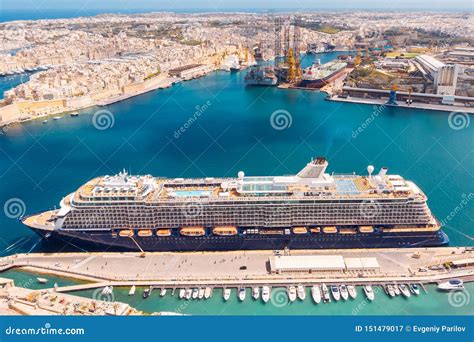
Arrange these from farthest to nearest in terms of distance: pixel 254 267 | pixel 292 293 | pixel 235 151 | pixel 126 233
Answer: pixel 235 151 < pixel 126 233 < pixel 254 267 < pixel 292 293

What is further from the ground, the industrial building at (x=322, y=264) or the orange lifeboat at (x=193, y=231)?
the orange lifeboat at (x=193, y=231)

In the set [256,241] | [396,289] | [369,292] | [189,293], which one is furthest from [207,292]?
[396,289]

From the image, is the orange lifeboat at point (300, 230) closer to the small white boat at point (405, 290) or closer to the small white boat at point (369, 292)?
the small white boat at point (369, 292)

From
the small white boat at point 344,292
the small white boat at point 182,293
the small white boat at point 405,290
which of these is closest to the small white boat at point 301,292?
the small white boat at point 344,292

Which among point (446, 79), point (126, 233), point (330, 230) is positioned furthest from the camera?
point (446, 79)

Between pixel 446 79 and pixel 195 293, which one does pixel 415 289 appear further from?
pixel 446 79

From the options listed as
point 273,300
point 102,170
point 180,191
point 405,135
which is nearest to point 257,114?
point 405,135

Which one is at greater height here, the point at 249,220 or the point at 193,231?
the point at 249,220
